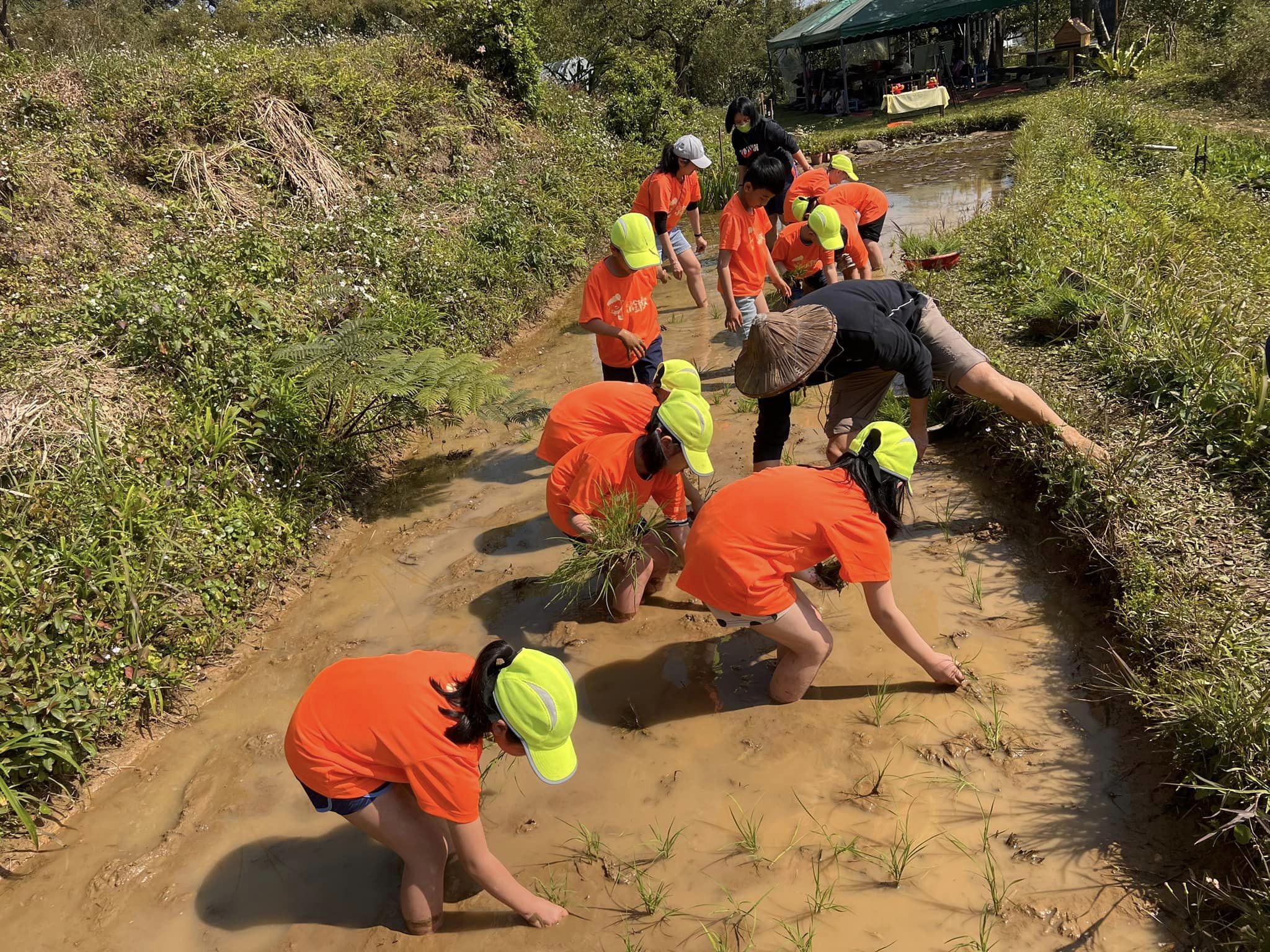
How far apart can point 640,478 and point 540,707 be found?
159 cm

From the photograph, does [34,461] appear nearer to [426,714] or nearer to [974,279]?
[426,714]

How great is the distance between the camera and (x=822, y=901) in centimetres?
244

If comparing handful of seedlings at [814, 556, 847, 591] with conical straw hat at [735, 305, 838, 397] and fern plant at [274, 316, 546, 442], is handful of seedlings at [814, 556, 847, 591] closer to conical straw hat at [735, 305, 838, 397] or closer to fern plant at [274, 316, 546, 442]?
conical straw hat at [735, 305, 838, 397]

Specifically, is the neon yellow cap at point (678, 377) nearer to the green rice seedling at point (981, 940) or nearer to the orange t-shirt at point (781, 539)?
the orange t-shirt at point (781, 539)

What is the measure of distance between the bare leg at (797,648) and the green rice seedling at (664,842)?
2.26ft

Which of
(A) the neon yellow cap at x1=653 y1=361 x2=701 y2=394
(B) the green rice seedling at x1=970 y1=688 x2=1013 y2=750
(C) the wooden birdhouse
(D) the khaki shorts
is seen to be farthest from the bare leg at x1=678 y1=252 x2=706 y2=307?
(C) the wooden birdhouse

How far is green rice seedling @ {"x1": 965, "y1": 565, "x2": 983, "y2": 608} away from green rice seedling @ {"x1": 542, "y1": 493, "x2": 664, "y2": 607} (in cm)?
145

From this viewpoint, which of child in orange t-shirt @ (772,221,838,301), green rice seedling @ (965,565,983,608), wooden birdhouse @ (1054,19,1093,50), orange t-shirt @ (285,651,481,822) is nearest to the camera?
orange t-shirt @ (285,651,481,822)

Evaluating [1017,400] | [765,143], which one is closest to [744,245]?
[1017,400]

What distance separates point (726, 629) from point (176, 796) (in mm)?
2301

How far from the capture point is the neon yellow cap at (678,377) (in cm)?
366

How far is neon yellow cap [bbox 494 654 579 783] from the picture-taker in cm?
199

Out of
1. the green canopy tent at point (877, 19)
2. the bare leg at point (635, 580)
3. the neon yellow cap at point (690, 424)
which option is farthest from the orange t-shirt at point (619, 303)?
the green canopy tent at point (877, 19)

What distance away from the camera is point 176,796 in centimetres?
309
